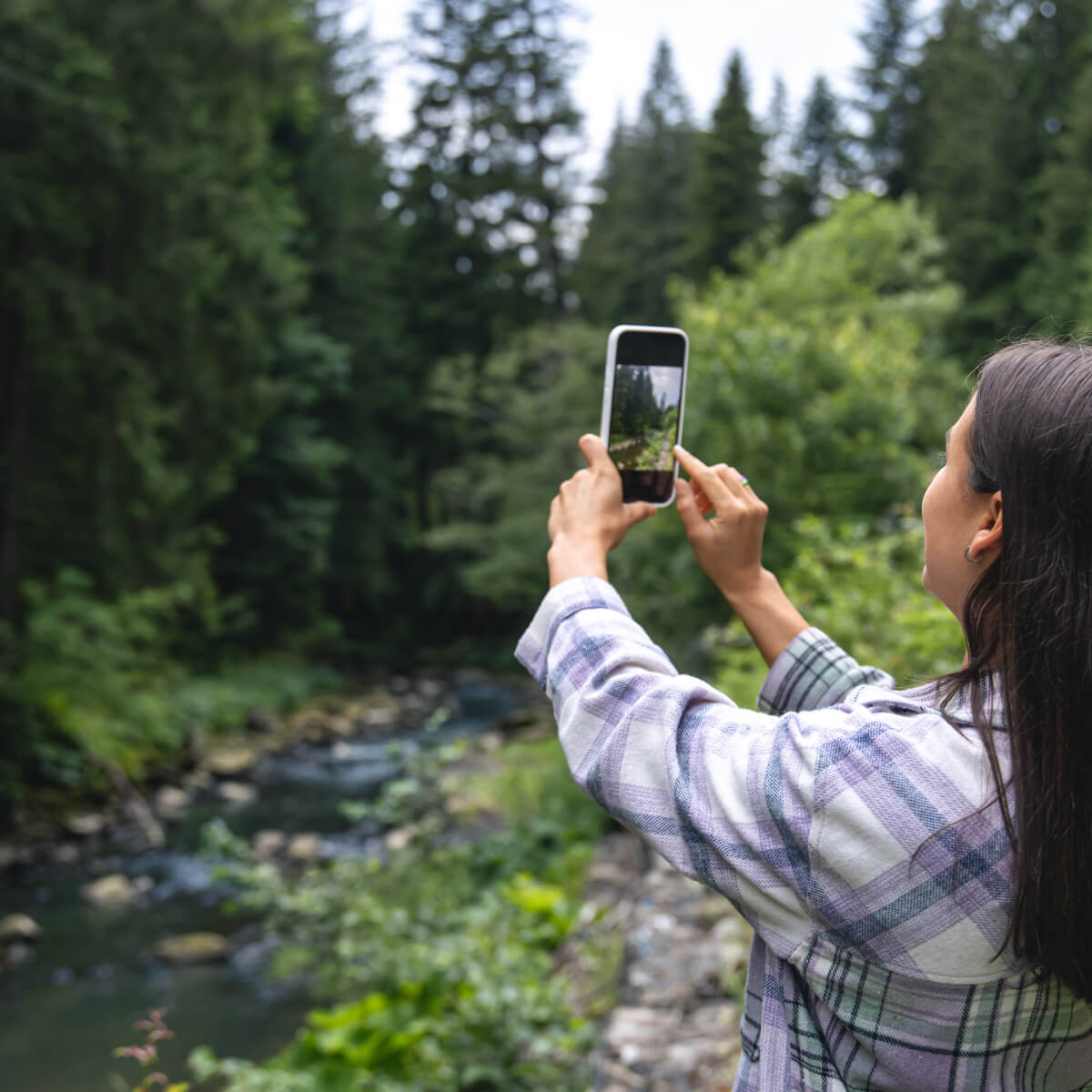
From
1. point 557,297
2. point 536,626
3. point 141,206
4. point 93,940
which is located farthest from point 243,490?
point 536,626

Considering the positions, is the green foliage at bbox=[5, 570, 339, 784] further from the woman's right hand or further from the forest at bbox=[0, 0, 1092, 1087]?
the woman's right hand

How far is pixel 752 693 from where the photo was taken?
5.09 metres

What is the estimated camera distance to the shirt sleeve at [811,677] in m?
1.33

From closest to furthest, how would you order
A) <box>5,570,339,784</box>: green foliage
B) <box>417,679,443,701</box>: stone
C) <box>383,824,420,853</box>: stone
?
<box>383,824,420,853</box>: stone < <box>5,570,339,784</box>: green foliage < <box>417,679,443,701</box>: stone

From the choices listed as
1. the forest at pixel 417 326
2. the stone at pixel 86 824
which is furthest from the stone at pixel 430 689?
the stone at pixel 86 824

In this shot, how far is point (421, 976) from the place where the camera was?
4.78 meters

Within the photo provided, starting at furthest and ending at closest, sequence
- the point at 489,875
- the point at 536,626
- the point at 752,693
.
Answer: the point at 489,875 → the point at 752,693 → the point at 536,626

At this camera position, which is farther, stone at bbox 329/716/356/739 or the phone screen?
stone at bbox 329/716/356/739

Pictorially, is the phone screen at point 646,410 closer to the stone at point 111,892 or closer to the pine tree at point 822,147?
the stone at point 111,892

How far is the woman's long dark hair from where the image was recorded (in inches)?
33.7

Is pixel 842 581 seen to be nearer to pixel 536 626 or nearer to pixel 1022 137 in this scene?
pixel 536 626

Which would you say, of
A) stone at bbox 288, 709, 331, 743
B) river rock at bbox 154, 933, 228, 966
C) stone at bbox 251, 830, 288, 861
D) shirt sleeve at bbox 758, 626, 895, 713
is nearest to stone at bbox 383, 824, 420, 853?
stone at bbox 251, 830, 288, 861

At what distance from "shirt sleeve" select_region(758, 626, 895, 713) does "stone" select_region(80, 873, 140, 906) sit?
8768mm

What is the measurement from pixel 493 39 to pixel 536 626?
18.4 m
